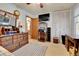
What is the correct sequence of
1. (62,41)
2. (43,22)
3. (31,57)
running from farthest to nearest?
(43,22) < (62,41) < (31,57)

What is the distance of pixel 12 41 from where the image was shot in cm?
413

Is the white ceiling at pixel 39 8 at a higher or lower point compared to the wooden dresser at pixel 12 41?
higher

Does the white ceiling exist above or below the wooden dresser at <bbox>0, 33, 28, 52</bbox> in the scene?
above

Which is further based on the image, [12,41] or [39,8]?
[39,8]

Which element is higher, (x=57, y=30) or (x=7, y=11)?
(x=7, y=11)

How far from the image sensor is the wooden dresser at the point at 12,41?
12.3ft

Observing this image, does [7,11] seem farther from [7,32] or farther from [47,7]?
[47,7]

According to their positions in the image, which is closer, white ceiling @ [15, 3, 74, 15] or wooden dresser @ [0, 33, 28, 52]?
wooden dresser @ [0, 33, 28, 52]

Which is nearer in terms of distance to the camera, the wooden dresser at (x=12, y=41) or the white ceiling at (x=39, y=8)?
the wooden dresser at (x=12, y=41)

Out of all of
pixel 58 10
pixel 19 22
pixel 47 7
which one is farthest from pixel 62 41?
pixel 19 22

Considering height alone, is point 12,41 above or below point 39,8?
below

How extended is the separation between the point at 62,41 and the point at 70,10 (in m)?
1.39

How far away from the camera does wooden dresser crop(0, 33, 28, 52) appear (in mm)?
3749

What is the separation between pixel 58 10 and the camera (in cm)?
469
